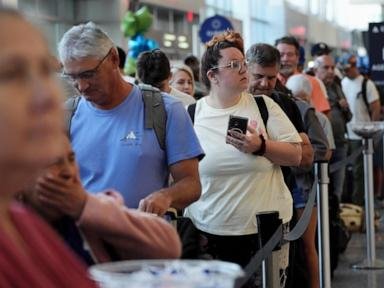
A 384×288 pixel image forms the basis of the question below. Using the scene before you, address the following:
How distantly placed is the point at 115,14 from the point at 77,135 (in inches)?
622

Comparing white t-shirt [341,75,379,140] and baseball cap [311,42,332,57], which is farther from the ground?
baseball cap [311,42,332,57]

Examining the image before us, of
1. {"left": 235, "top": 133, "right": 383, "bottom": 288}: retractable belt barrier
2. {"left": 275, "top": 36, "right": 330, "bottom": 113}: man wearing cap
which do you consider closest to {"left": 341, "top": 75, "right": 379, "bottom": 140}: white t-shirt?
{"left": 275, "top": 36, "right": 330, "bottom": 113}: man wearing cap

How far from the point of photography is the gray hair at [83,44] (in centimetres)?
339

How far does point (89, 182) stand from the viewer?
11.7 feet

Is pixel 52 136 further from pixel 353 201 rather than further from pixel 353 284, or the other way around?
pixel 353 201

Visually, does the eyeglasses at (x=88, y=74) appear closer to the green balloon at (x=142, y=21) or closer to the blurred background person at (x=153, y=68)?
the blurred background person at (x=153, y=68)

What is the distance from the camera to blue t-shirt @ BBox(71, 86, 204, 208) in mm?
3512

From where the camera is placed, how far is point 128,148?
353 cm

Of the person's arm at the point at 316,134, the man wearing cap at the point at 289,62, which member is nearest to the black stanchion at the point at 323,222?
the person's arm at the point at 316,134

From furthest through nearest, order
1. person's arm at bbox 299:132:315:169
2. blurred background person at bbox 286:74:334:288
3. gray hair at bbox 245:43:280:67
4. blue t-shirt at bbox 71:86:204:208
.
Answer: blurred background person at bbox 286:74:334:288
gray hair at bbox 245:43:280:67
person's arm at bbox 299:132:315:169
blue t-shirt at bbox 71:86:204:208

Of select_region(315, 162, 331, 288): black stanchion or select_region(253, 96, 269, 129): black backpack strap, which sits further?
select_region(315, 162, 331, 288): black stanchion

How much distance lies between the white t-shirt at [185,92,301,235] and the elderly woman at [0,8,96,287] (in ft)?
10.2

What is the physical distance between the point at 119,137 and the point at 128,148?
57 mm

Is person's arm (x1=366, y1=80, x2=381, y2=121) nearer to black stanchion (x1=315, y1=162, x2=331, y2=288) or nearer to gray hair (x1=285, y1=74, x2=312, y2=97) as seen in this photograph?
gray hair (x1=285, y1=74, x2=312, y2=97)
